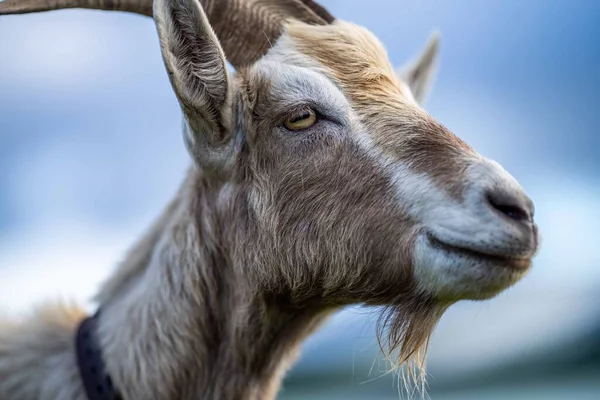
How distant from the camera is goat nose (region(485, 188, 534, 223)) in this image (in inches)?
109

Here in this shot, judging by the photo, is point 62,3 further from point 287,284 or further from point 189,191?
point 287,284

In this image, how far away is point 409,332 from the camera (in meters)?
3.29

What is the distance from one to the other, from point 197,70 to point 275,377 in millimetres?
1769

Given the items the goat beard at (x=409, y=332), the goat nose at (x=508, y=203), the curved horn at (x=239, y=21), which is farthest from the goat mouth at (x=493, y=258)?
the curved horn at (x=239, y=21)

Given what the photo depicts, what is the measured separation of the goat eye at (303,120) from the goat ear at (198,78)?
1.08 ft

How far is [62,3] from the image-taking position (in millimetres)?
3791

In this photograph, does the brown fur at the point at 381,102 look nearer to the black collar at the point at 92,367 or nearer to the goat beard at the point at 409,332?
the goat beard at the point at 409,332

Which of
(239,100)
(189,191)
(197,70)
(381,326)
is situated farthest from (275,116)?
(381,326)

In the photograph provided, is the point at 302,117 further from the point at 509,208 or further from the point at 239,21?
the point at 509,208

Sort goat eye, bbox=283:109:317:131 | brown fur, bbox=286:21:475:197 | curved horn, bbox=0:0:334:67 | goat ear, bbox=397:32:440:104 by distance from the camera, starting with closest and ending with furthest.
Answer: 1. brown fur, bbox=286:21:475:197
2. goat eye, bbox=283:109:317:131
3. curved horn, bbox=0:0:334:67
4. goat ear, bbox=397:32:440:104

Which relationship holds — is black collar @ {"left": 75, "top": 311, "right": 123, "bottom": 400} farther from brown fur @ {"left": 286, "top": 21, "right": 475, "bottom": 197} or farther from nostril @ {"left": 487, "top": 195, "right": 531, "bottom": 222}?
nostril @ {"left": 487, "top": 195, "right": 531, "bottom": 222}

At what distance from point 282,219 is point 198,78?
2.70 feet

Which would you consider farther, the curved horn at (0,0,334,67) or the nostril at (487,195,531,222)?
the curved horn at (0,0,334,67)

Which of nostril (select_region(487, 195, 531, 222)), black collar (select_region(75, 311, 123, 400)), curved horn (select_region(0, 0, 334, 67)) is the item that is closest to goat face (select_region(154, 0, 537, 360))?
nostril (select_region(487, 195, 531, 222))
